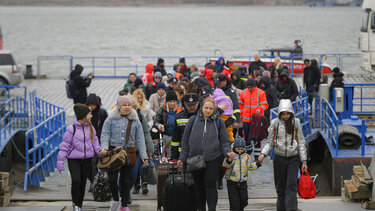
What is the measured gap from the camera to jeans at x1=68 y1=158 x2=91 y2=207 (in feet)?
28.4

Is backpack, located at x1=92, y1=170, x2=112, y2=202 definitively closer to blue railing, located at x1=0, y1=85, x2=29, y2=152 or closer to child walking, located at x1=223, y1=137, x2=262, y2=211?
child walking, located at x1=223, y1=137, x2=262, y2=211

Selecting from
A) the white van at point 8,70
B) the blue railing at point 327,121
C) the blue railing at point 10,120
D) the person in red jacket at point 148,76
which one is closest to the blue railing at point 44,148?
the blue railing at point 10,120

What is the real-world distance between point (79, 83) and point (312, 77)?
21.1 feet

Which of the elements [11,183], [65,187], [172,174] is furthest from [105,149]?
[11,183]

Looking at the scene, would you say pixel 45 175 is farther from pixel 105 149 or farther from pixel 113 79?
pixel 113 79

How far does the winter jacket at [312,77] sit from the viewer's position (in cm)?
1761

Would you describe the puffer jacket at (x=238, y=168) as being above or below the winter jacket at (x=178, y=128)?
below

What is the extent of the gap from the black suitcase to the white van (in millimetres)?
17266

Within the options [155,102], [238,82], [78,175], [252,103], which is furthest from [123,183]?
[238,82]

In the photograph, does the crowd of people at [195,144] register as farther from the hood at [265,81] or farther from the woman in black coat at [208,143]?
the hood at [265,81]

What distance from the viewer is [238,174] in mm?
8219

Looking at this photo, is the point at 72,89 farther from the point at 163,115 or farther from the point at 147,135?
the point at 147,135

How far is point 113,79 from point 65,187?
56.2ft

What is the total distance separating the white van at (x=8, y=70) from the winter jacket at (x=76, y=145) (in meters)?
Result: 16.3
